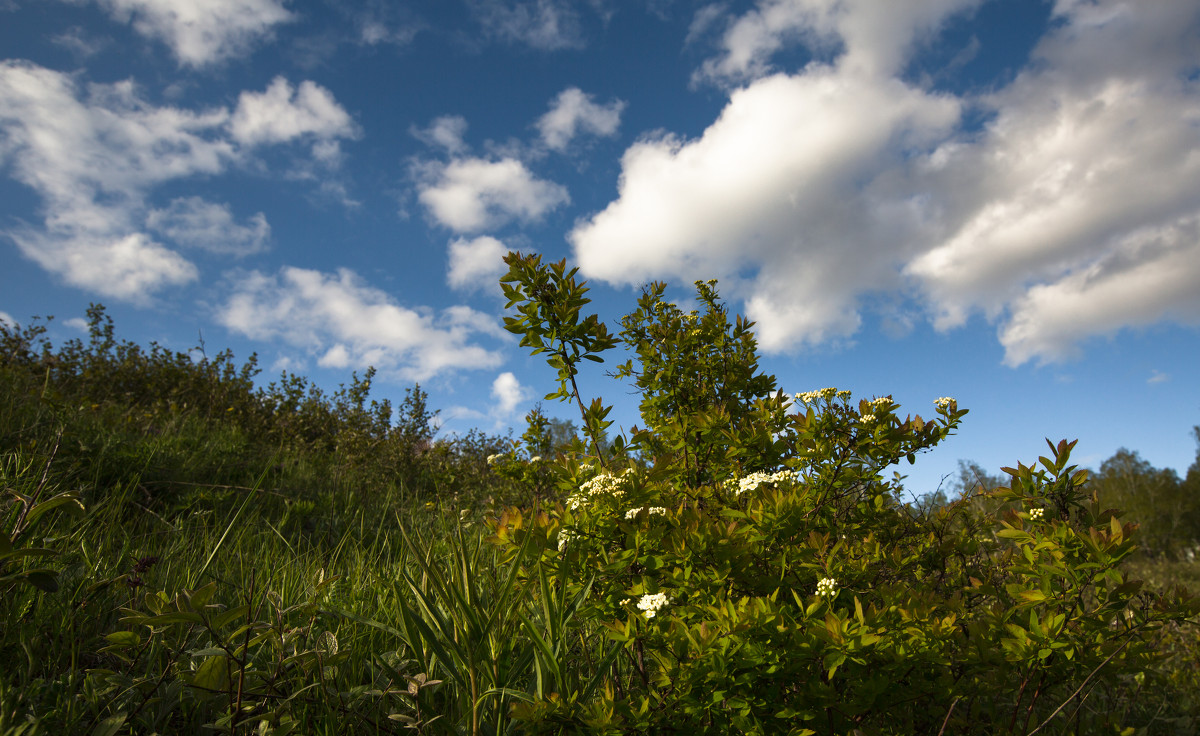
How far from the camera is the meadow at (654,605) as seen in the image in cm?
173

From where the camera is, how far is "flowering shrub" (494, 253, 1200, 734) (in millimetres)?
1762

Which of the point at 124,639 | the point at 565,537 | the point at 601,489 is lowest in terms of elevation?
the point at 124,639

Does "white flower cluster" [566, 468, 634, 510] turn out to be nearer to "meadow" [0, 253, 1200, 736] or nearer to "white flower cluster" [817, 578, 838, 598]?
"meadow" [0, 253, 1200, 736]

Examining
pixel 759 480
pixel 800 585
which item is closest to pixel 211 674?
pixel 759 480

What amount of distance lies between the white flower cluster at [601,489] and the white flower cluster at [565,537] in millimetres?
105

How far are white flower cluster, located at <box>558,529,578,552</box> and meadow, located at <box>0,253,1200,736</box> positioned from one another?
0.01 metres

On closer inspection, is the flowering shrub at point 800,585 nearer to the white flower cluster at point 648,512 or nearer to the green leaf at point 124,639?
the white flower cluster at point 648,512

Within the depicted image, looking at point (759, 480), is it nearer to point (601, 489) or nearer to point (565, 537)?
point (601, 489)

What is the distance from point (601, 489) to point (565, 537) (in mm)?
245

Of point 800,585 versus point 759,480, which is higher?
point 759,480

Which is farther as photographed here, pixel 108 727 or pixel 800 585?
pixel 800 585

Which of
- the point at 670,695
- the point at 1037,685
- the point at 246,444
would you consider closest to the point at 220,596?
the point at 670,695

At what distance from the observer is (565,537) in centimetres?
214

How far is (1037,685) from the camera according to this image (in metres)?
2.28
